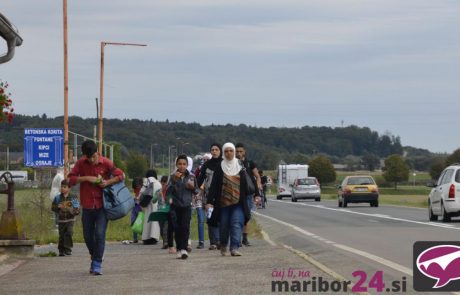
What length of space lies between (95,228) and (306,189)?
170 feet

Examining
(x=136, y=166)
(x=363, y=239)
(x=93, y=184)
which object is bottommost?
(x=363, y=239)

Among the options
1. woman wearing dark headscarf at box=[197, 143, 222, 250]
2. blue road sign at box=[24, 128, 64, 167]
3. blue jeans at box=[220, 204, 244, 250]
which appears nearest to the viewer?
blue jeans at box=[220, 204, 244, 250]

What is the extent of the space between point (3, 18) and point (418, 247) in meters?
6.63

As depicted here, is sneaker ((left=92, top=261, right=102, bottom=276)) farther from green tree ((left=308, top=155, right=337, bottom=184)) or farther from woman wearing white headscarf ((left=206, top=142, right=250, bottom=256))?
green tree ((left=308, top=155, right=337, bottom=184))

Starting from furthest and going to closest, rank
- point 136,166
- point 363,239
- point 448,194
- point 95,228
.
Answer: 1. point 136,166
2. point 448,194
3. point 363,239
4. point 95,228

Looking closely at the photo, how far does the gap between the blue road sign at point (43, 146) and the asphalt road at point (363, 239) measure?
6.17 m

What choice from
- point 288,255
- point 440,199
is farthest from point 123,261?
point 440,199

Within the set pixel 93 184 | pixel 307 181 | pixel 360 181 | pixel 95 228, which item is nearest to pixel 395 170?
pixel 307 181

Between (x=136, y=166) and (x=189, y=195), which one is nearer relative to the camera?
(x=189, y=195)

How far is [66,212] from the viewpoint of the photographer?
66.2 ft

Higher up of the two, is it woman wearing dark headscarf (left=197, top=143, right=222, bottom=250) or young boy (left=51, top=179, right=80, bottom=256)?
woman wearing dark headscarf (left=197, top=143, right=222, bottom=250)

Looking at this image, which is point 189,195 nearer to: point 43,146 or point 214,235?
point 214,235

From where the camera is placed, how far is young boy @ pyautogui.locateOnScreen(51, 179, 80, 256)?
1961cm

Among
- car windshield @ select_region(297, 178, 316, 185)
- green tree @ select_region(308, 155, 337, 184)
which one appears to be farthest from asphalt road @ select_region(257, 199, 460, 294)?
green tree @ select_region(308, 155, 337, 184)
